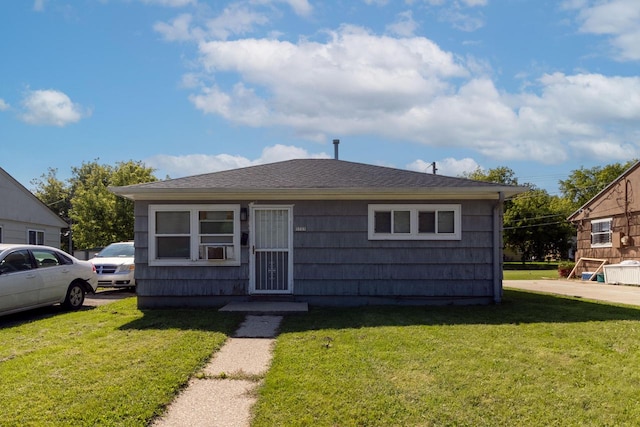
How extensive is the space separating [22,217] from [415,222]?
1468cm

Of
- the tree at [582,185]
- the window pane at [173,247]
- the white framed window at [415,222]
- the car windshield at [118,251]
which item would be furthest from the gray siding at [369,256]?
the tree at [582,185]

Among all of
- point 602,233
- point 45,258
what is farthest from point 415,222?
point 602,233

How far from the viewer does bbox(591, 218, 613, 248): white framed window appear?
19.4 metres

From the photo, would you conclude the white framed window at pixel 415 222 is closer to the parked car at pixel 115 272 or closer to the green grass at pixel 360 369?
the green grass at pixel 360 369

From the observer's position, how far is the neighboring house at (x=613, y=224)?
17750mm

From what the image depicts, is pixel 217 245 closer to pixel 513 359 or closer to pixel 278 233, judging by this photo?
pixel 278 233

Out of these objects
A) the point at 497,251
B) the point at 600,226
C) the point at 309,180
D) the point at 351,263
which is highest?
the point at 309,180

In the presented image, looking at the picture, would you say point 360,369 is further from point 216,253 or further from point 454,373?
point 216,253

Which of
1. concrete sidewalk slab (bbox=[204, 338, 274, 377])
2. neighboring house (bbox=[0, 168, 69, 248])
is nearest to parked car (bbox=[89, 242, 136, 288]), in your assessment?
neighboring house (bbox=[0, 168, 69, 248])

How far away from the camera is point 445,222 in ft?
32.4

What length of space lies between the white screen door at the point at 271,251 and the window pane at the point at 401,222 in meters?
2.05

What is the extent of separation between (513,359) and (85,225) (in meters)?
28.8

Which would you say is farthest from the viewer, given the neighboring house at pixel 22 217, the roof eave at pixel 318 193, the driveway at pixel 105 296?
the neighboring house at pixel 22 217

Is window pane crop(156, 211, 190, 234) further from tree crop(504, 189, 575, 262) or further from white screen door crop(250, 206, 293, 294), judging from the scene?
tree crop(504, 189, 575, 262)
